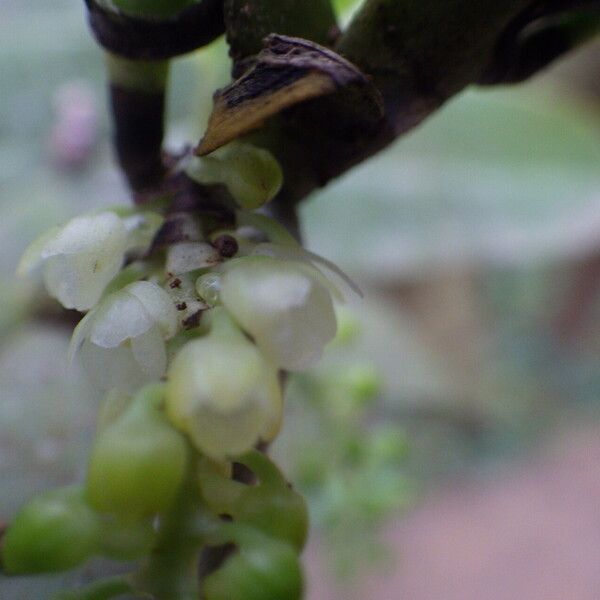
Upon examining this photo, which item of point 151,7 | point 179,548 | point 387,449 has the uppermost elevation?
point 151,7

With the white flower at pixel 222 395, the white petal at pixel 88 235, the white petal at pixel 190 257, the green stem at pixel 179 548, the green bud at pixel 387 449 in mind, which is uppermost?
the white flower at pixel 222 395

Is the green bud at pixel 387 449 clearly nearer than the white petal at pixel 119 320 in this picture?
No

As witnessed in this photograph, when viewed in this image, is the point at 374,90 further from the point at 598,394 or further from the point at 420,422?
the point at 598,394

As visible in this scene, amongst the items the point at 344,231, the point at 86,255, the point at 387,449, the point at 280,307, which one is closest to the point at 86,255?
the point at 86,255

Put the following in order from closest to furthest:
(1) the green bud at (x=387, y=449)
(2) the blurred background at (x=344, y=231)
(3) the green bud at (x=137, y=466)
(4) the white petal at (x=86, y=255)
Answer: (3) the green bud at (x=137, y=466) → (4) the white petal at (x=86, y=255) → (2) the blurred background at (x=344, y=231) → (1) the green bud at (x=387, y=449)

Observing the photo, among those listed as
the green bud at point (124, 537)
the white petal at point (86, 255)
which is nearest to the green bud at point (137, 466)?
the green bud at point (124, 537)

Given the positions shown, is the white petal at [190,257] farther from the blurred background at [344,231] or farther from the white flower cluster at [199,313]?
the blurred background at [344,231]

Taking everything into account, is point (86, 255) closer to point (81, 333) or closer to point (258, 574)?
point (81, 333)

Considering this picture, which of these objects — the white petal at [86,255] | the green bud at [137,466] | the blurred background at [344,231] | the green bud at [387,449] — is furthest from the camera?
the green bud at [387,449]

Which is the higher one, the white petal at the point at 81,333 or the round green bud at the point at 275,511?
the white petal at the point at 81,333
